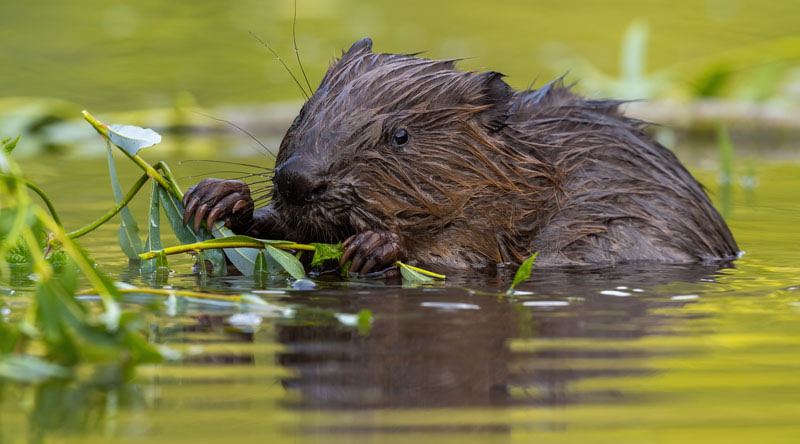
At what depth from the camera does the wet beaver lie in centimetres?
371

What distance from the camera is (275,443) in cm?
189

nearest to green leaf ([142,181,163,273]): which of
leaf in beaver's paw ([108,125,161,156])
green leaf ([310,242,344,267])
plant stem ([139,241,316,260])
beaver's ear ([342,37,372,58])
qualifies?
plant stem ([139,241,316,260])

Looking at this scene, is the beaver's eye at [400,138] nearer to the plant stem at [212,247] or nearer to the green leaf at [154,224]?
the plant stem at [212,247]

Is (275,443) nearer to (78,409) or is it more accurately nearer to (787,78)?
(78,409)

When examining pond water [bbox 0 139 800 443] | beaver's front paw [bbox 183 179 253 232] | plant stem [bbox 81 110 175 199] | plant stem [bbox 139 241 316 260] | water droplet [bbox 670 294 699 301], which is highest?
plant stem [bbox 81 110 175 199]

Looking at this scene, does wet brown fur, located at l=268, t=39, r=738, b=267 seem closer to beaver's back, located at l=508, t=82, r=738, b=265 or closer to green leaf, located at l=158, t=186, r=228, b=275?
beaver's back, located at l=508, t=82, r=738, b=265

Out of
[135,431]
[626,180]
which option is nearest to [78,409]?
[135,431]

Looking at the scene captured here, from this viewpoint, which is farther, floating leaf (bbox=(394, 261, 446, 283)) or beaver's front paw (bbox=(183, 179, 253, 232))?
beaver's front paw (bbox=(183, 179, 253, 232))

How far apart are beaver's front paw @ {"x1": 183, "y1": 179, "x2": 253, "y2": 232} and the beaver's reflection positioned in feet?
2.34

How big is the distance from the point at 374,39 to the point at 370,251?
359 inches

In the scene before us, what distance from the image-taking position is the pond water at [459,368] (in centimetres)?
200

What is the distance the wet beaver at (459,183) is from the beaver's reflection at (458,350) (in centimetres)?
48

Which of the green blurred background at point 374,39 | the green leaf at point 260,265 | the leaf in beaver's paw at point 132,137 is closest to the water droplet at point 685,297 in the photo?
the green leaf at point 260,265

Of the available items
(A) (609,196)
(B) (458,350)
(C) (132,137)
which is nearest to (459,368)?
(B) (458,350)
